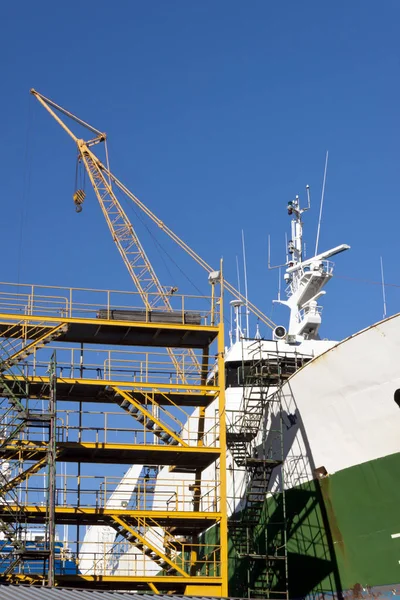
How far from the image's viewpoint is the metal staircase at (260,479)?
32000mm

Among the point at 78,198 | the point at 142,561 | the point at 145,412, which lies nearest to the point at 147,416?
the point at 145,412

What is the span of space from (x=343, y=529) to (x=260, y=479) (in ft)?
16.0

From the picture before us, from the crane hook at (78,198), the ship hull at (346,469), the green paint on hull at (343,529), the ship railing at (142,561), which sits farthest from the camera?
the crane hook at (78,198)

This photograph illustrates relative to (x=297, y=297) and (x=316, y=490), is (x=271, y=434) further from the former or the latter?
(x=297, y=297)

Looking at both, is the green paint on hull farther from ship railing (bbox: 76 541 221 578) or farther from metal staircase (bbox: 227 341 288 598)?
ship railing (bbox: 76 541 221 578)

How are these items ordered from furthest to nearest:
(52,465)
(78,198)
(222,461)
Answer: (78,198)
(222,461)
(52,465)

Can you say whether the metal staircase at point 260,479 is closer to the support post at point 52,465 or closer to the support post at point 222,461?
the support post at point 222,461

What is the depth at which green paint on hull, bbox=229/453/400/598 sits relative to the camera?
86.7 ft

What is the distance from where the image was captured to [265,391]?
33656mm

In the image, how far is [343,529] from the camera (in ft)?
93.4

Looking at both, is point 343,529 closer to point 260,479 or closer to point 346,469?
point 346,469

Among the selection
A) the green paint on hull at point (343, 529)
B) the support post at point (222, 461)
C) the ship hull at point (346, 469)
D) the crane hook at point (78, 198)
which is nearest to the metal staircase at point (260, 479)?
the green paint on hull at point (343, 529)

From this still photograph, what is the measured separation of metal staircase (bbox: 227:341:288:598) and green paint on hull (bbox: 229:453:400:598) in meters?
0.22

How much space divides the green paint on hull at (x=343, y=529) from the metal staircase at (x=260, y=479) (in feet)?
0.71
